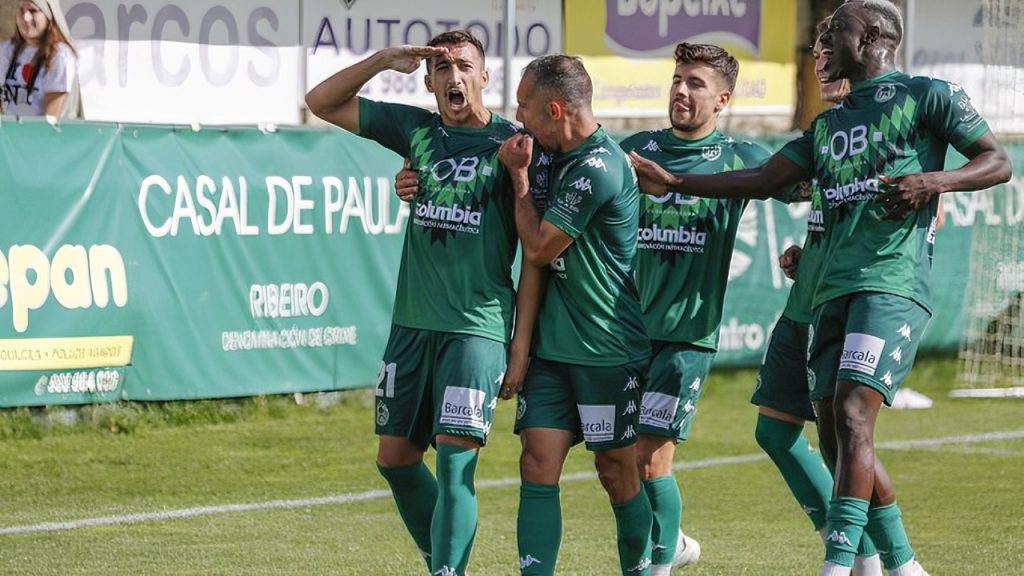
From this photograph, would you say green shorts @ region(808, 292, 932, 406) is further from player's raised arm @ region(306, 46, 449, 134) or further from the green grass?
player's raised arm @ region(306, 46, 449, 134)

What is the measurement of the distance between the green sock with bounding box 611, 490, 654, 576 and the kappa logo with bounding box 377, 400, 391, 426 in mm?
915

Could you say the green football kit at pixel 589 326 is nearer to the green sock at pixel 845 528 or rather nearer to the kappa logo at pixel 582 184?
the kappa logo at pixel 582 184

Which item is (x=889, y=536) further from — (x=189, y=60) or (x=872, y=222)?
(x=189, y=60)

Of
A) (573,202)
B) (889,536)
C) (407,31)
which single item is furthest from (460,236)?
(407,31)

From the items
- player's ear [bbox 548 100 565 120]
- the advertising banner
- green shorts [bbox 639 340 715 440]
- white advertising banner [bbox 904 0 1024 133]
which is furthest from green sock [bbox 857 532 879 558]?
white advertising banner [bbox 904 0 1024 133]

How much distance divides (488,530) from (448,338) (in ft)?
9.39

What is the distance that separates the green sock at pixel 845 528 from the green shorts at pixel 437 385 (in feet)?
4.27

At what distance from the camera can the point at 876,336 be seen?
6.62m

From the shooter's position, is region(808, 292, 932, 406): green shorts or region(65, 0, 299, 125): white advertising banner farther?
region(65, 0, 299, 125): white advertising banner

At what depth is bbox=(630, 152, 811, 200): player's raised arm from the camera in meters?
7.08

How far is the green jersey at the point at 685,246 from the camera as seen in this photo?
24.9 ft

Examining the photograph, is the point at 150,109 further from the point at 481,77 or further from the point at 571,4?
the point at 481,77

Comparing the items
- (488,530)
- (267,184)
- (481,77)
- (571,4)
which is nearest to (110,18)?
(267,184)

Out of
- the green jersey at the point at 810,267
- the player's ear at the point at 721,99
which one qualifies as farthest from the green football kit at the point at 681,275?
the green jersey at the point at 810,267
